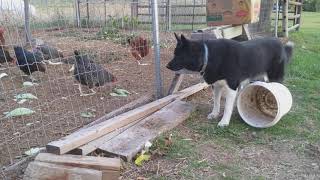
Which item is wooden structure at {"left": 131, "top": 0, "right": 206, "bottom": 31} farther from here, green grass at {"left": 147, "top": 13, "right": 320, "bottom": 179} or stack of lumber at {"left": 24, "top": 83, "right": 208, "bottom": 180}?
stack of lumber at {"left": 24, "top": 83, "right": 208, "bottom": 180}

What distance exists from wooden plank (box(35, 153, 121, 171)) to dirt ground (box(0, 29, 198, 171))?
487mm

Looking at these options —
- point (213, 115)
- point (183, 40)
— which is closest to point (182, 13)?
point (213, 115)

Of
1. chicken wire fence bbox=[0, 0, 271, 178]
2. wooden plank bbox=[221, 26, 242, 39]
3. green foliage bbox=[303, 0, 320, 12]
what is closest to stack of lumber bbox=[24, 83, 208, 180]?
chicken wire fence bbox=[0, 0, 271, 178]

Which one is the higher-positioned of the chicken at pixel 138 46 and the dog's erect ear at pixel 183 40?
the dog's erect ear at pixel 183 40

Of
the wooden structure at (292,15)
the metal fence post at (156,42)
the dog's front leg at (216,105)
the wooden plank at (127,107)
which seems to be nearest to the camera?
the wooden plank at (127,107)

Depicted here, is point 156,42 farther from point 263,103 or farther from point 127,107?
point 263,103

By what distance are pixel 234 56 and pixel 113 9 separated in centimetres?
200

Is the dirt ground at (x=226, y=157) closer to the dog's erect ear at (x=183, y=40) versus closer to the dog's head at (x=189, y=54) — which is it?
the dog's head at (x=189, y=54)

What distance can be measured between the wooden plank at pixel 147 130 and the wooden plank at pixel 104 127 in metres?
0.09

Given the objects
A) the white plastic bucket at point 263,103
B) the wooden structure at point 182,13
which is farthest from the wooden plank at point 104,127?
the wooden structure at point 182,13

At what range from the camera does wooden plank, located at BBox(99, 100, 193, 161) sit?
3.55 metres

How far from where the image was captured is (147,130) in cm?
400

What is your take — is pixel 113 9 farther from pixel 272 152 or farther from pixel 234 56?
pixel 272 152

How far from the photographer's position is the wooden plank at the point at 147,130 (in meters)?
3.55
